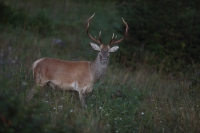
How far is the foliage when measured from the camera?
13523 mm

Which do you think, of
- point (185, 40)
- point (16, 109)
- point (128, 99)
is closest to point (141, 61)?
point (185, 40)

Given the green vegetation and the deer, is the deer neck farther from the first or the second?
the green vegetation

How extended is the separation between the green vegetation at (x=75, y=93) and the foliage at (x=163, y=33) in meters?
0.11

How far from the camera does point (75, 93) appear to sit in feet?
30.9

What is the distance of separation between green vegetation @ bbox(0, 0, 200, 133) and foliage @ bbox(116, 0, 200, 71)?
11 cm

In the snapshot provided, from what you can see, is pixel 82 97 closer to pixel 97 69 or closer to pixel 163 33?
pixel 97 69

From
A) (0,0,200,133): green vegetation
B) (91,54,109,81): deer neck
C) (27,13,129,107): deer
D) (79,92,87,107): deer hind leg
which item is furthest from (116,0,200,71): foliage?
(79,92,87,107): deer hind leg

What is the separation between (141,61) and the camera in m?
14.0

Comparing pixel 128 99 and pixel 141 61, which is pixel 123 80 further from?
pixel 141 61

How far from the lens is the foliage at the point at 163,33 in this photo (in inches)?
532

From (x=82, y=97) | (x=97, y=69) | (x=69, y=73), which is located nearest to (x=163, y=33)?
(x=97, y=69)

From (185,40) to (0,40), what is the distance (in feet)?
19.0

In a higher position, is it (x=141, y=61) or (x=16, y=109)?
(x=16, y=109)

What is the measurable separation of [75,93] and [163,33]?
5.57m
